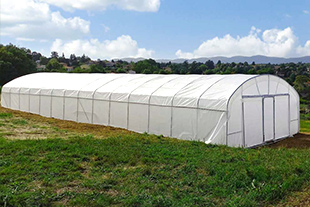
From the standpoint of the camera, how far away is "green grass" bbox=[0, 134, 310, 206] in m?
6.36

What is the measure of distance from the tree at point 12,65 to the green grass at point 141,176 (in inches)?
1655

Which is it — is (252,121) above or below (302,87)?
below

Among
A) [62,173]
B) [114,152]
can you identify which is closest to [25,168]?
[62,173]

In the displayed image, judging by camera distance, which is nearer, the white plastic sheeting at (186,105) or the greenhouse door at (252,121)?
the white plastic sheeting at (186,105)

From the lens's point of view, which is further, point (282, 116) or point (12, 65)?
point (12, 65)

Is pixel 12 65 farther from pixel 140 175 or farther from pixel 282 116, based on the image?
pixel 140 175

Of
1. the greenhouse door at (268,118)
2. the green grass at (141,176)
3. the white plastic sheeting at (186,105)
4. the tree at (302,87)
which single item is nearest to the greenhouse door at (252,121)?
the white plastic sheeting at (186,105)

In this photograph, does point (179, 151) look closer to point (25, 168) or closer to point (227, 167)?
point (227, 167)

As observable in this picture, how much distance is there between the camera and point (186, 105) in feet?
49.1

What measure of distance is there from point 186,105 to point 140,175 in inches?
293

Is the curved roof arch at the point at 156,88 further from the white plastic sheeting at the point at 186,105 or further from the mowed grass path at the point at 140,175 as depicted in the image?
the mowed grass path at the point at 140,175

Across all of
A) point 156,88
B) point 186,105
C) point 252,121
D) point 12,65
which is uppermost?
point 12,65

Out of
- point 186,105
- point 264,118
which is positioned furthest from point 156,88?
point 264,118

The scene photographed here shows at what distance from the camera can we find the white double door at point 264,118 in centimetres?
1491
